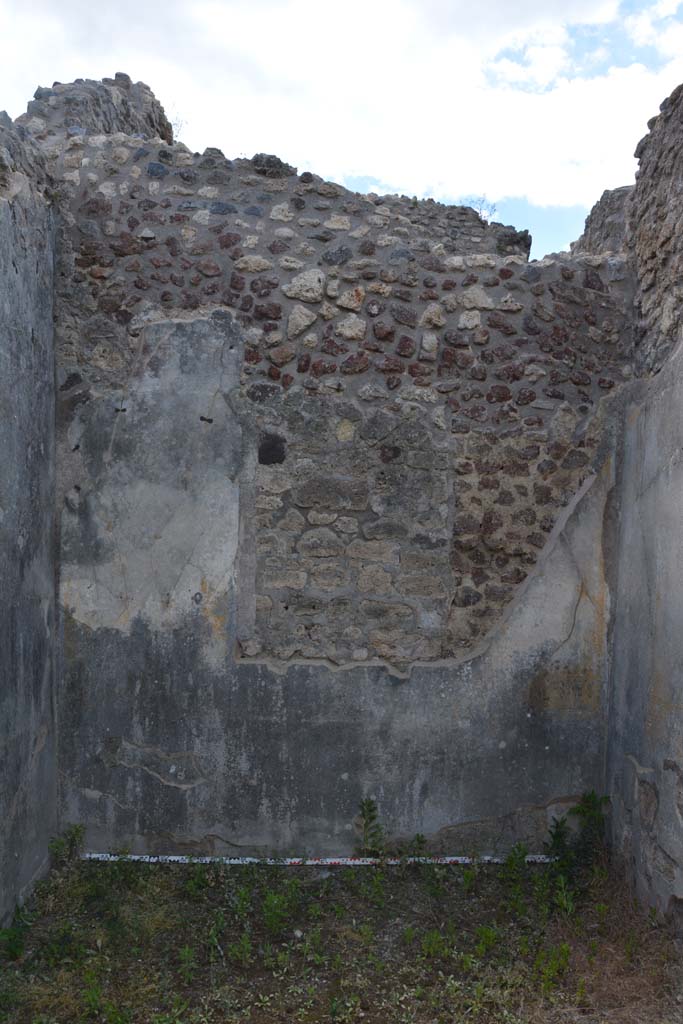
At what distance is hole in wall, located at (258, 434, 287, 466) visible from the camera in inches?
155

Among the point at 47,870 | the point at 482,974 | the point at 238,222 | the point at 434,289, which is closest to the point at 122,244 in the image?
the point at 238,222

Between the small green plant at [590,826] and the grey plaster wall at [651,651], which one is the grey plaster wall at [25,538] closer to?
the small green plant at [590,826]

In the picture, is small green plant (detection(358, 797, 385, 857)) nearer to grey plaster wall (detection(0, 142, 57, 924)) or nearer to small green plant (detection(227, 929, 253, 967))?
small green plant (detection(227, 929, 253, 967))

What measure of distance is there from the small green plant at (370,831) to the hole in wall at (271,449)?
172 centimetres

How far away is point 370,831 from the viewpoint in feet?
13.0

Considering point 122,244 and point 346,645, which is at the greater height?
point 122,244

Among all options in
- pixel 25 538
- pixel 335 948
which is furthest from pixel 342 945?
pixel 25 538

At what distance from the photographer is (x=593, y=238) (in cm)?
491

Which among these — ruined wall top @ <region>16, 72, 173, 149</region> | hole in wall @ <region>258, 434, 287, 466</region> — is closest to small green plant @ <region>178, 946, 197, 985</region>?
hole in wall @ <region>258, 434, 287, 466</region>

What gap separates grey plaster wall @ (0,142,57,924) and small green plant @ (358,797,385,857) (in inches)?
58.3

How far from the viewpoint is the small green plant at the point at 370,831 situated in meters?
3.95

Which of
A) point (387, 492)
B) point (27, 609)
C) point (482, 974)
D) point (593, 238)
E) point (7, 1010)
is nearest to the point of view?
point (7, 1010)

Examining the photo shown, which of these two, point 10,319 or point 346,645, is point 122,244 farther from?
point 346,645

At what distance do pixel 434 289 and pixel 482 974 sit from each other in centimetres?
305
